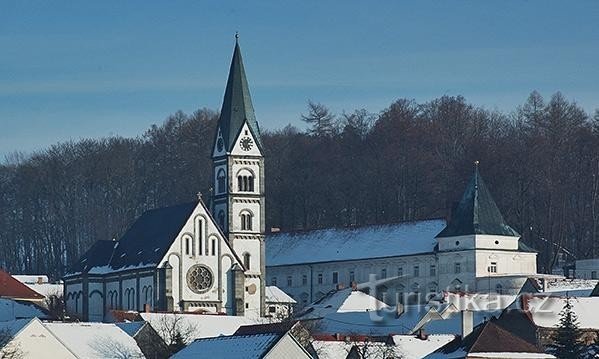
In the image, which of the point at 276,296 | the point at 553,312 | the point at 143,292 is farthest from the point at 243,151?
the point at 553,312

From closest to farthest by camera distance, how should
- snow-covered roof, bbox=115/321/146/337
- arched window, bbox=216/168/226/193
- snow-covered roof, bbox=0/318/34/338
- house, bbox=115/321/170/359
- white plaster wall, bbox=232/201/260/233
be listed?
snow-covered roof, bbox=0/318/34/338
house, bbox=115/321/170/359
snow-covered roof, bbox=115/321/146/337
white plaster wall, bbox=232/201/260/233
arched window, bbox=216/168/226/193

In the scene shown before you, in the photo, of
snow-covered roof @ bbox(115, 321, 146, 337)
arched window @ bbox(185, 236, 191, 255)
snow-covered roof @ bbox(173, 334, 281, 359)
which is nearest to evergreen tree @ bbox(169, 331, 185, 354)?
snow-covered roof @ bbox(115, 321, 146, 337)

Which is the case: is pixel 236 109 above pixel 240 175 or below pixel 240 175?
above

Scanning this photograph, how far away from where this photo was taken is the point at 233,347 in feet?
240

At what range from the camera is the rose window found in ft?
351

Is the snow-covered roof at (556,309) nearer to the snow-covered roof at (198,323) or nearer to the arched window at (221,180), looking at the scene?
the snow-covered roof at (198,323)

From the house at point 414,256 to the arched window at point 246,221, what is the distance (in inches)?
219

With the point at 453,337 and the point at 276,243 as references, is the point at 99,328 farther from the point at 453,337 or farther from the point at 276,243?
the point at 276,243

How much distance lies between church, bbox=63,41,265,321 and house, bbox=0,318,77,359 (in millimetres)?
24663

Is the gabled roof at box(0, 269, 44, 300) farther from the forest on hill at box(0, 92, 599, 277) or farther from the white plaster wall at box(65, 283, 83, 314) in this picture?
the forest on hill at box(0, 92, 599, 277)

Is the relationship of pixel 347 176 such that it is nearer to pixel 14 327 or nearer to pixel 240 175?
pixel 240 175

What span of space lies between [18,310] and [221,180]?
41.8 ft

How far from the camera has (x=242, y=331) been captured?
82688mm

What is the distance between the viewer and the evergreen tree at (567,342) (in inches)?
3194
